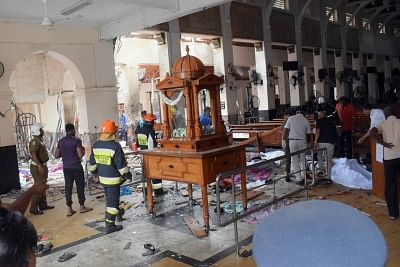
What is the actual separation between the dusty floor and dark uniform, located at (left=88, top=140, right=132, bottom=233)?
0.30m

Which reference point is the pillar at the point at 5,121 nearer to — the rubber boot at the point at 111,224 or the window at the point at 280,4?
the rubber boot at the point at 111,224

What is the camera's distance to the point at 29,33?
29.8 ft

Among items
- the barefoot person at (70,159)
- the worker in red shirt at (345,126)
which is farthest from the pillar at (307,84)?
the barefoot person at (70,159)

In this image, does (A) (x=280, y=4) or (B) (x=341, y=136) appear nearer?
(B) (x=341, y=136)

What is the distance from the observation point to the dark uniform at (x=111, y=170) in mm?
5621

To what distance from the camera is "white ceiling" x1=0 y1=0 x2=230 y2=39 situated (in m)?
7.73

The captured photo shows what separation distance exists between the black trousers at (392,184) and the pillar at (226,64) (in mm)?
9064

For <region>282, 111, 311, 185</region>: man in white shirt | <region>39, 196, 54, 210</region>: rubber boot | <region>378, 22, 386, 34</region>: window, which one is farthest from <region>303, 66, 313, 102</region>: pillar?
<region>39, 196, 54, 210</region>: rubber boot

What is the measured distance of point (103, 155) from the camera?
5.66m

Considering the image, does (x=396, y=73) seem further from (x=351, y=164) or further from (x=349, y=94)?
(x=351, y=164)

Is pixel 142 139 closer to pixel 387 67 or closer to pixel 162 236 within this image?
pixel 162 236

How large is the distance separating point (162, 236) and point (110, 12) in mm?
5806

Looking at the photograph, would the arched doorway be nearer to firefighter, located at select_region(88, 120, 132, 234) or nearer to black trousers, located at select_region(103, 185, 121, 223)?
firefighter, located at select_region(88, 120, 132, 234)

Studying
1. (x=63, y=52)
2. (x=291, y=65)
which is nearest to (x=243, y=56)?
(x=291, y=65)
